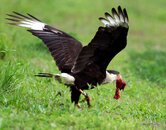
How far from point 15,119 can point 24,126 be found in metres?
0.18

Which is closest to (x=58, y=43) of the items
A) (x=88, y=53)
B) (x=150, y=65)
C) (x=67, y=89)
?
→ (x=88, y=53)

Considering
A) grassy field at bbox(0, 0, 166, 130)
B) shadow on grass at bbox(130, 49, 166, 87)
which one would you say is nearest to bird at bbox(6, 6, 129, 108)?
grassy field at bbox(0, 0, 166, 130)

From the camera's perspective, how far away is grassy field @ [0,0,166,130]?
6.91 m

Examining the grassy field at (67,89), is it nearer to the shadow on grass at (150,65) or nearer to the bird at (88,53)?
the shadow on grass at (150,65)

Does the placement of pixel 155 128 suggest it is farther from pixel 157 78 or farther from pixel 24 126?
pixel 157 78

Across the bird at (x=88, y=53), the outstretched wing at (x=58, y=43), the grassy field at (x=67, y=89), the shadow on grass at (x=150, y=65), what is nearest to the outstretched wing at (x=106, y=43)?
the bird at (x=88, y=53)

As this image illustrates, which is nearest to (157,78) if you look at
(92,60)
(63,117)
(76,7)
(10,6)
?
(92,60)

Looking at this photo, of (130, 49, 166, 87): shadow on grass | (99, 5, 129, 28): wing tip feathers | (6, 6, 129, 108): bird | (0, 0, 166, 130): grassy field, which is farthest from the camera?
(130, 49, 166, 87): shadow on grass

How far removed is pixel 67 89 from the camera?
9.71 metres

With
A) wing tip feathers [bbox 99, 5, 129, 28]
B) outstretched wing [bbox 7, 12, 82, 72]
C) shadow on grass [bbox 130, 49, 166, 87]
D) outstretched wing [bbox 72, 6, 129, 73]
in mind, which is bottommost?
shadow on grass [bbox 130, 49, 166, 87]

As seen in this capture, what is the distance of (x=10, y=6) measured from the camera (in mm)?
19484

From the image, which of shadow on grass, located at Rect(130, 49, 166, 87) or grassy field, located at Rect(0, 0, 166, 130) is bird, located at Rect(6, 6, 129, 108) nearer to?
grassy field, located at Rect(0, 0, 166, 130)

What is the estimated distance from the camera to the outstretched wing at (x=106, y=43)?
24.4 ft

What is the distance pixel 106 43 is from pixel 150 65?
21.6 ft
